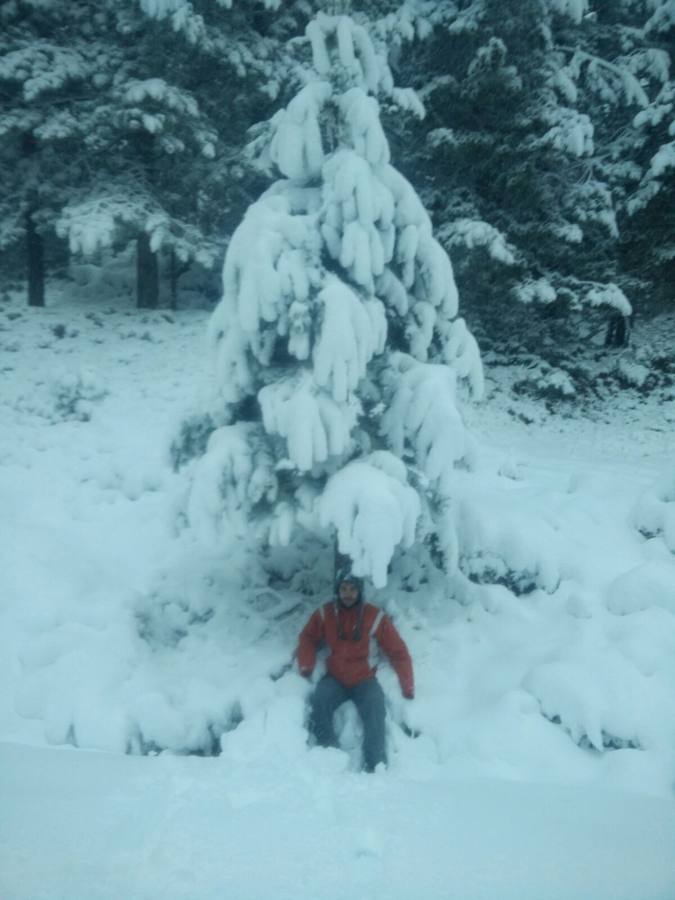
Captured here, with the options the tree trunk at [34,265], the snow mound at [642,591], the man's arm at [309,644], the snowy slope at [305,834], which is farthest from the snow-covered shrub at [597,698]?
the tree trunk at [34,265]

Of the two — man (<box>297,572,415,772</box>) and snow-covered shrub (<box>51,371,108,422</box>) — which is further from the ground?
snow-covered shrub (<box>51,371,108,422</box>)

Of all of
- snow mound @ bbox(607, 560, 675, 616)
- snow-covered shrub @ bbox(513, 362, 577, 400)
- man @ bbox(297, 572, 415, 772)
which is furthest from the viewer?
snow-covered shrub @ bbox(513, 362, 577, 400)

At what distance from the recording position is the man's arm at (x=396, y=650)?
4.87m

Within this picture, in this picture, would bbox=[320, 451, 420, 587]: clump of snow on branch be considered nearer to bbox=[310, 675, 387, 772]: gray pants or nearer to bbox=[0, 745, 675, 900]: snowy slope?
bbox=[310, 675, 387, 772]: gray pants

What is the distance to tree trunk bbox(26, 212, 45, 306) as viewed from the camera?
12.2m

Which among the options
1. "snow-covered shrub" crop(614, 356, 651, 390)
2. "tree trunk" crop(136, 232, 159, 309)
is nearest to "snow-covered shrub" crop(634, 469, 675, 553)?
"snow-covered shrub" crop(614, 356, 651, 390)

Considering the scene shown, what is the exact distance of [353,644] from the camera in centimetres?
482

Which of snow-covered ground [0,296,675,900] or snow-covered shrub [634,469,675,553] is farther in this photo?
snow-covered shrub [634,469,675,553]

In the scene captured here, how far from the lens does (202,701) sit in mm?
4789

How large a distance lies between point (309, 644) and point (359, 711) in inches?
25.7

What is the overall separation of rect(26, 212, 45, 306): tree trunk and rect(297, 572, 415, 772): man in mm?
10641

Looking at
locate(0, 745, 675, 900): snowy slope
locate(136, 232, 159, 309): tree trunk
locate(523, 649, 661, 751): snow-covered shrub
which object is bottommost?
locate(0, 745, 675, 900): snowy slope

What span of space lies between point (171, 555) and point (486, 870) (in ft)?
13.2

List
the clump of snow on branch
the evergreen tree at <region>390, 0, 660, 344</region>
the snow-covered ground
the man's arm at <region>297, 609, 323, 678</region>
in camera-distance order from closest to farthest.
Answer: the snow-covered ground
the clump of snow on branch
the man's arm at <region>297, 609, 323, 678</region>
the evergreen tree at <region>390, 0, 660, 344</region>
